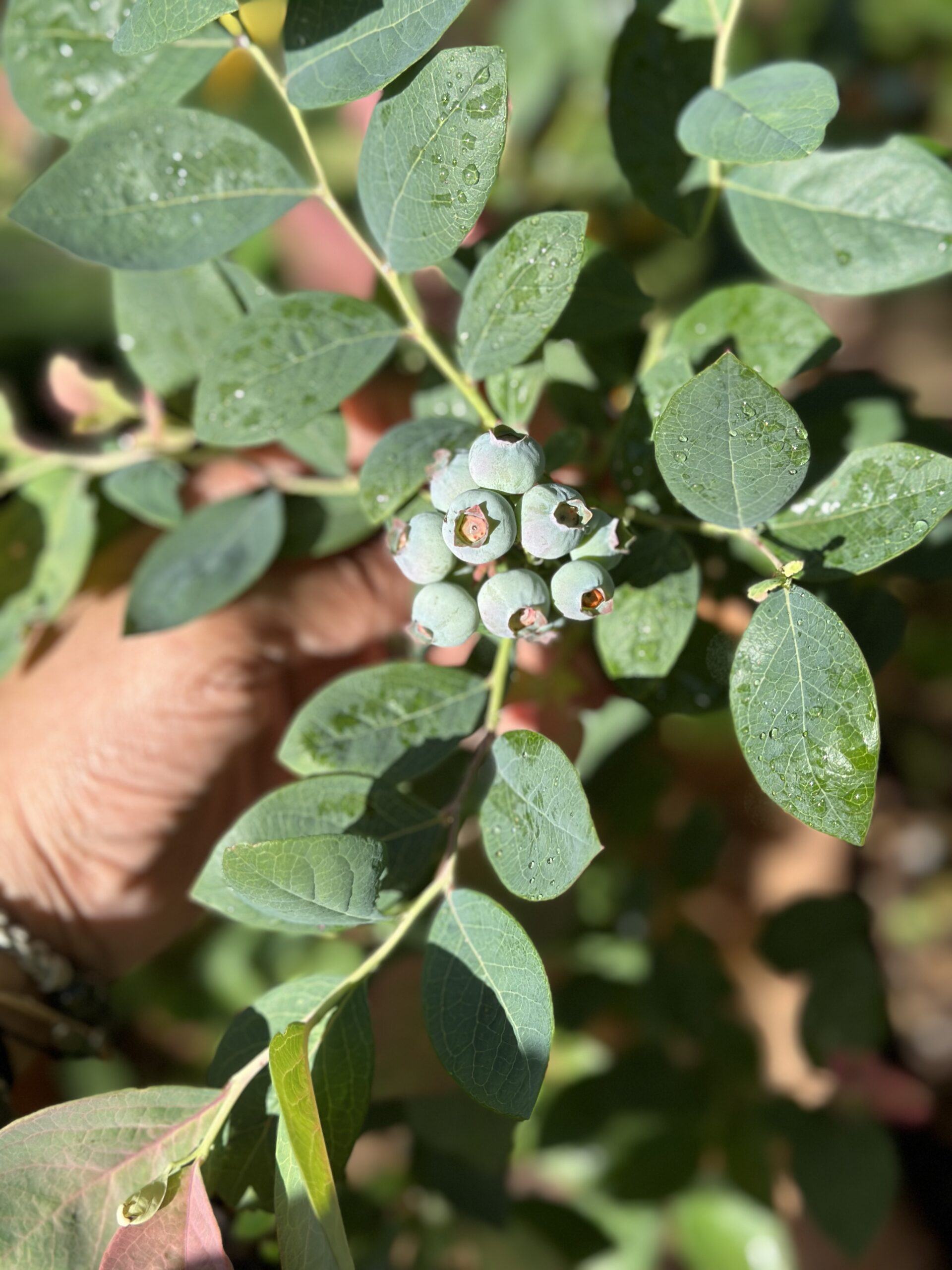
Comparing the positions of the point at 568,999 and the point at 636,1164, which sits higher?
the point at 568,999

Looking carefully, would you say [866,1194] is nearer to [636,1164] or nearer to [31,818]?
[636,1164]

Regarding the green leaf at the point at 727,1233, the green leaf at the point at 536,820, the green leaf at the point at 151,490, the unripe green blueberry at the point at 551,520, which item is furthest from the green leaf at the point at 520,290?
the green leaf at the point at 727,1233

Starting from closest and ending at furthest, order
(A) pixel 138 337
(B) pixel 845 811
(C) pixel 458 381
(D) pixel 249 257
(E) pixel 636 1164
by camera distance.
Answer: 1. (B) pixel 845 811
2. (C) pixel 458 381
3. (A) pixel 138 337
4. (E) pixel 636 1164
5. (D) pixel 249 257

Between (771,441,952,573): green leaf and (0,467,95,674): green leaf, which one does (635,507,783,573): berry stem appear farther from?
(0,467,95,674): green leaf

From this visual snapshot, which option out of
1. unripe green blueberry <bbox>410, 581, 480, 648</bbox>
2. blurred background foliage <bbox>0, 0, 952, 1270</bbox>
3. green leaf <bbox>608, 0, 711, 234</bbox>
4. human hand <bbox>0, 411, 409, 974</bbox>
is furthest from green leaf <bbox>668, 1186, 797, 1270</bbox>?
green leaf <bbox>608, 0, 711, 234</bbox>

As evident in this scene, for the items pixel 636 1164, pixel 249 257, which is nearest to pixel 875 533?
pixel 636 1164

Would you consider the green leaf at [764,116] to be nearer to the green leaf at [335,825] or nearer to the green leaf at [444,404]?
the green leaf at [444,404]
